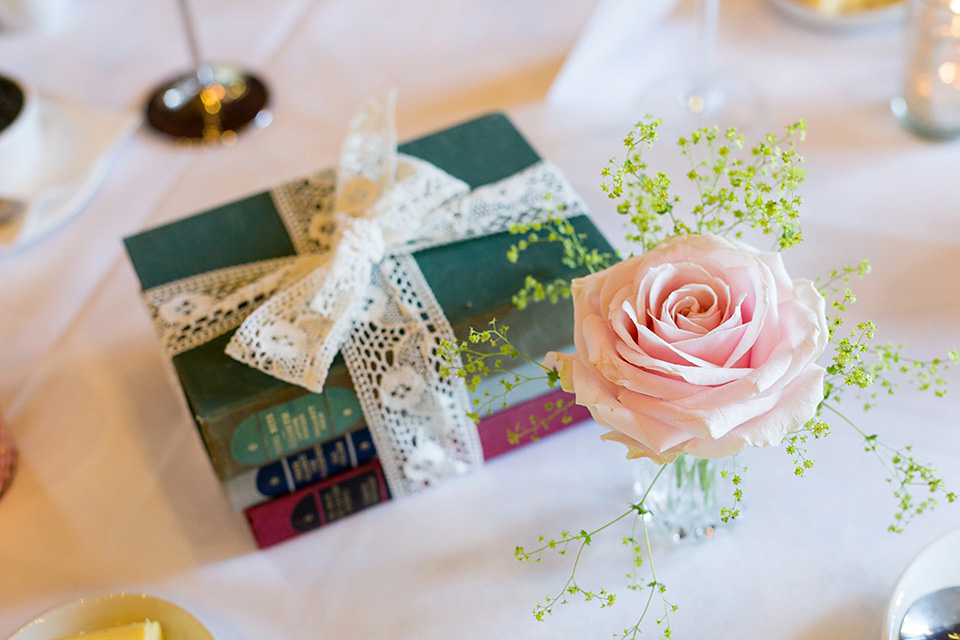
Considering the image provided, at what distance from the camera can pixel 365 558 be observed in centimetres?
71

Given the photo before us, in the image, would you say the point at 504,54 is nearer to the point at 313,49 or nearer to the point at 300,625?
the point at 313,49

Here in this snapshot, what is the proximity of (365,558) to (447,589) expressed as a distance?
0.07m

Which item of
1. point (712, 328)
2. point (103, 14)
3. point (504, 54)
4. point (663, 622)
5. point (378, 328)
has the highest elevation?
point (103, 14)

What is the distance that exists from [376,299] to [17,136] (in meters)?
0.48

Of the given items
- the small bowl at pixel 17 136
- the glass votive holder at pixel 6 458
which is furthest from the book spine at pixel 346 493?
the small bowl at pixel 17 136

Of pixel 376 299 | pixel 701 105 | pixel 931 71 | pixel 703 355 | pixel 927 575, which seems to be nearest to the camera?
pixel 703 355

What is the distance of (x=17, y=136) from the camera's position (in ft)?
3.10

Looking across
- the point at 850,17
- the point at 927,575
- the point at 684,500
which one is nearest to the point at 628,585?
the point at 684,500

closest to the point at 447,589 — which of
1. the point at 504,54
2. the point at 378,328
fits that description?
the point at 378,328

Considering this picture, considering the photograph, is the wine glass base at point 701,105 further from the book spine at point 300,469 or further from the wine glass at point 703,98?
the book spine at point 300,469

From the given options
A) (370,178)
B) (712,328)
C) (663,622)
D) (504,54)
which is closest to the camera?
(712,328)

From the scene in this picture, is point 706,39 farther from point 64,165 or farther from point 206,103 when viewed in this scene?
point 64,165

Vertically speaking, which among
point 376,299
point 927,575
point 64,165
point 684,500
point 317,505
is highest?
point 64,165

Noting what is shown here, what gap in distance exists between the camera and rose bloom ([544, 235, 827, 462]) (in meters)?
0.47
